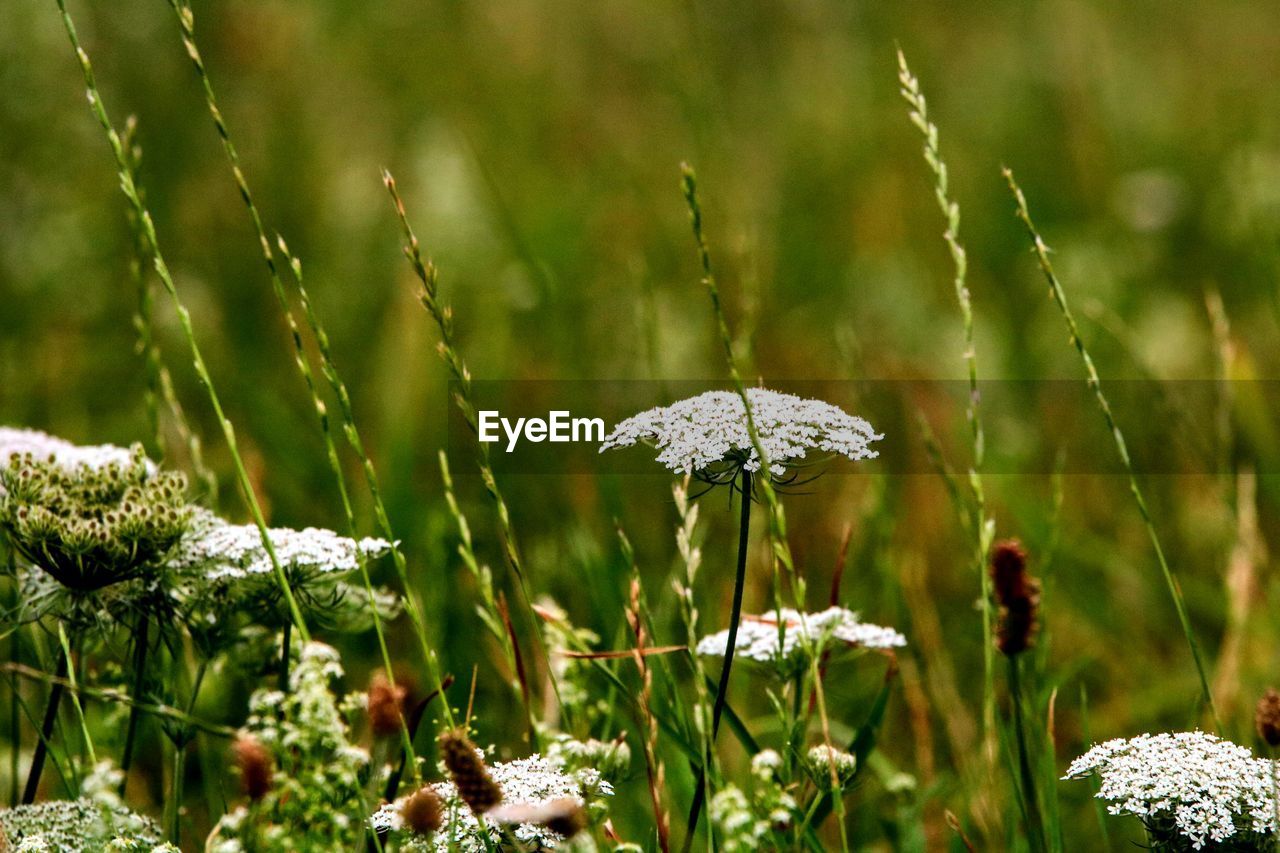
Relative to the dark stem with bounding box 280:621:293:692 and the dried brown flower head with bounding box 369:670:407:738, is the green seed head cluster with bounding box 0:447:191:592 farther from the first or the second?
the dried brown flower head with bounding box 369:670:407:738

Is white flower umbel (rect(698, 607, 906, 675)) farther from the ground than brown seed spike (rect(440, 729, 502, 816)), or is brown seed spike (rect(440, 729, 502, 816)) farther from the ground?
white flower umbel (rect(698, 607, 906, 675))

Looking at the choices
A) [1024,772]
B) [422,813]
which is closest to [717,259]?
[1024,772]

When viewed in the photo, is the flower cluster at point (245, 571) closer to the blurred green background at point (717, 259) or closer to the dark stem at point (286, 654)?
the dark stem at point (286, 654)

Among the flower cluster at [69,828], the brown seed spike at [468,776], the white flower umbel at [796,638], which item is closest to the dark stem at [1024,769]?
the white flower umbel at [796,638]

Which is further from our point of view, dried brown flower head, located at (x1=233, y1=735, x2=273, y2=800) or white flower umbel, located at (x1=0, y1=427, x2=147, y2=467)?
white flower umbel, located at (x1=0, y1=427, x2=147, y2=467)

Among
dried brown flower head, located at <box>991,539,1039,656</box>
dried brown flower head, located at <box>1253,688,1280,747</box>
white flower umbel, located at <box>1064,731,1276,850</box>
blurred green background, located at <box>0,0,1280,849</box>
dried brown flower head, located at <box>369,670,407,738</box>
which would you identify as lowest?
white flower umbel, located at <box>1064,731,1276,850</box>

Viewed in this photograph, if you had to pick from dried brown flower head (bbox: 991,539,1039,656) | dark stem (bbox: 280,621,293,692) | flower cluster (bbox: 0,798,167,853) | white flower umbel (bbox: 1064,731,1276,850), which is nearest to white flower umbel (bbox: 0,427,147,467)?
dark stem (bbox: 280,621,293,692)

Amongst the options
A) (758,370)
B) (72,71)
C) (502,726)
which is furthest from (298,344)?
(72,71)
